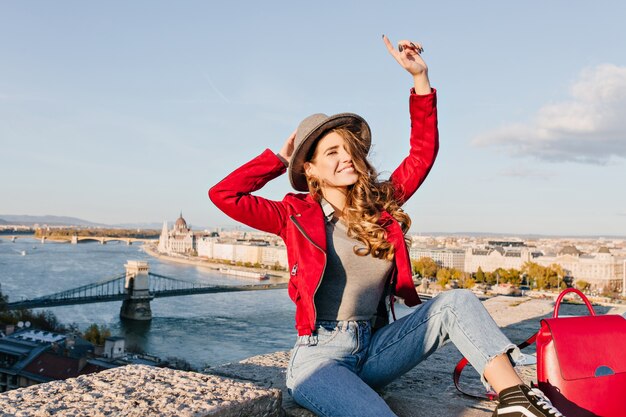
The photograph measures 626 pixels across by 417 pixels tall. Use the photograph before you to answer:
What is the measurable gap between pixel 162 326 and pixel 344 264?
14283mm

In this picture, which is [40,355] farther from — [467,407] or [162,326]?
[467,407]

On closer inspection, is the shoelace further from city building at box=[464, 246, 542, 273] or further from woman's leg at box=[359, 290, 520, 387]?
city building at box=[464, 246, 542, 273]

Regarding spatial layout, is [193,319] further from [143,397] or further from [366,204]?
[143,397]

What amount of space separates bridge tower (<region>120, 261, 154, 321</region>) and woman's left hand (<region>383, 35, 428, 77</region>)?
15.6m

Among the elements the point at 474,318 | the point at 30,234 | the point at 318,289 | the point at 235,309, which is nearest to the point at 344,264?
the point at 318,289

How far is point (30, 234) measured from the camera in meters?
72.3

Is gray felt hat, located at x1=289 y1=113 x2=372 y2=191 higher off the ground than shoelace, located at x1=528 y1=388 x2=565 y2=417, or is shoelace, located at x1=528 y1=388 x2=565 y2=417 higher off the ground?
gray felt hat, located at x1=289 y1=113 x2=372 y2=191

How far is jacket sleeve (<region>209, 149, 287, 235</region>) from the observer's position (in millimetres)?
906

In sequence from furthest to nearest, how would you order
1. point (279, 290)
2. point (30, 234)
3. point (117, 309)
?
point (30, 234)
point (279, 290)
point (117, 309)

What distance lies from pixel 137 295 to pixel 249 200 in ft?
54.1

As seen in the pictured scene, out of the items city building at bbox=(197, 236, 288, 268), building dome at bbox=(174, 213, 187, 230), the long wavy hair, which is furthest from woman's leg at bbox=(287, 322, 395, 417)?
building dome at bbox=(174, 213, 187, 230)

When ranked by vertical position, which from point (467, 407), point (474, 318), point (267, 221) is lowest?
point (467, 407)

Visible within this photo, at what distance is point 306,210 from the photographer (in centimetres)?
89

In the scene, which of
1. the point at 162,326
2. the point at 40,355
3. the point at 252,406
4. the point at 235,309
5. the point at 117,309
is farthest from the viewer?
the point at 117,309
